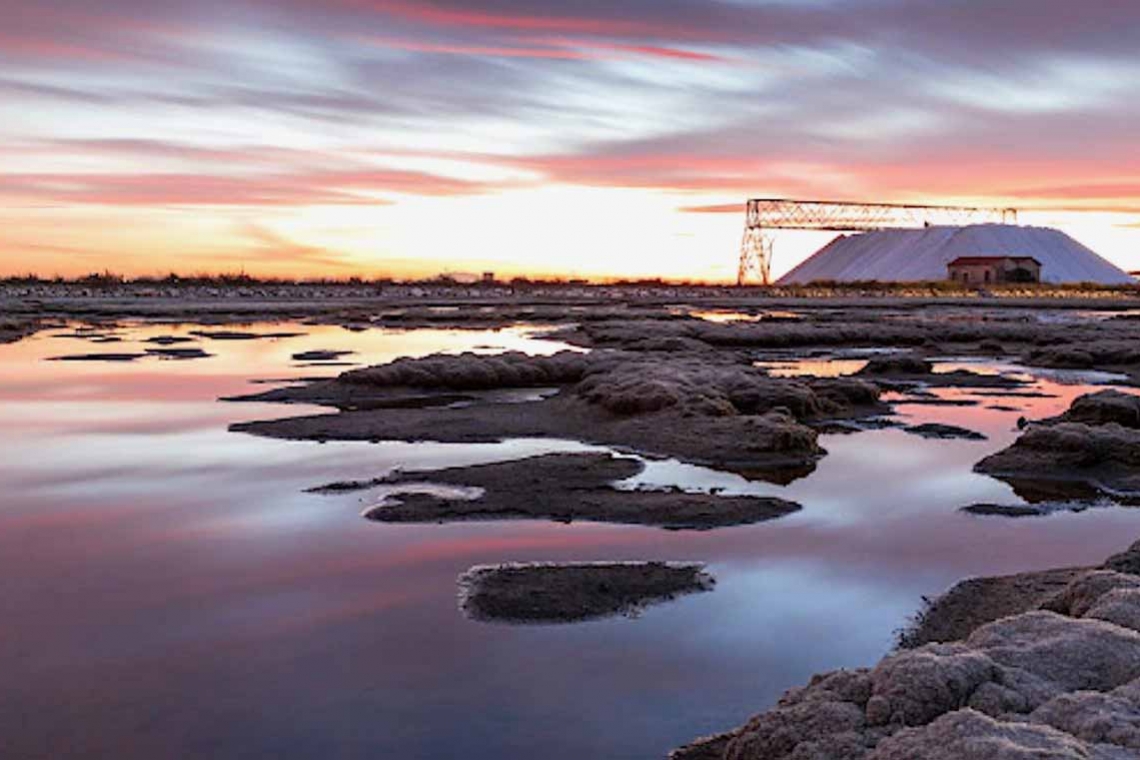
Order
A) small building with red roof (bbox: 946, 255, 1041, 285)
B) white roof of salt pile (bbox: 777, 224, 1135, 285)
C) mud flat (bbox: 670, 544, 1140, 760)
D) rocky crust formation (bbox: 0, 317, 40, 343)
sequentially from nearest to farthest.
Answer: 1. mud flat (bbox: 670, 544, 1140, 760)
2. rocky crust formation (bbox: 0, 317, 40, 343)
3. small building with red roof (bbox: 946, 255, 1041, 285)
4. white roof of salt pile (bbox: 777, 224, 1135, 285)

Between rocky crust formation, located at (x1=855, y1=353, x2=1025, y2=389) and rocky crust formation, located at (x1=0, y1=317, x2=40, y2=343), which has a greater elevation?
rocky crust formation, located at (x1=0, y1=317, x2=40, y2=343)

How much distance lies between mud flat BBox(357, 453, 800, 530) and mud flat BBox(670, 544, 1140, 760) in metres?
5.12

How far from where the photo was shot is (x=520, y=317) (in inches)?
2370

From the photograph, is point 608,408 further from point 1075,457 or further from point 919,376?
point 919,376

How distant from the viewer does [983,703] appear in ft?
17.0

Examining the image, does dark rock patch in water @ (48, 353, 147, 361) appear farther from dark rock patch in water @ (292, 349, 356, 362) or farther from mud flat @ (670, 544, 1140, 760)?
mud flat @ (670, 544, 1140, 760)

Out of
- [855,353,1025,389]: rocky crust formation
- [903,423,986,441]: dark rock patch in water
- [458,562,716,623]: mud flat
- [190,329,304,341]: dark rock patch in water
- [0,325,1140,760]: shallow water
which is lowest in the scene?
[0,325,1140,760]: shallow water

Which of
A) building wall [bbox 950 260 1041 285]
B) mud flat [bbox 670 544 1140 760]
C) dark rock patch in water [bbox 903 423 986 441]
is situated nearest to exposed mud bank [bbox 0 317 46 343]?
dark rock patch in water [bbox 903 423 986 441]

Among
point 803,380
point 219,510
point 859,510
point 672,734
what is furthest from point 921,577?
point 803,380

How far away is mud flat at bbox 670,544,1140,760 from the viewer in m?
A: 4.59

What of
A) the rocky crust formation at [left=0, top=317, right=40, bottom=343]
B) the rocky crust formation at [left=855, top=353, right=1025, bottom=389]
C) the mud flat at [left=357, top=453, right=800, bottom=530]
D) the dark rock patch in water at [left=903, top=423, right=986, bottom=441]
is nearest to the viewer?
the mud flat at [left=357, top=453, right=800, bottom=530]

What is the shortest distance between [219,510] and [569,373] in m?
13.9

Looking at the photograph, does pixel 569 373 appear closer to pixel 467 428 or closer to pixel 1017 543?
pixel 467 428

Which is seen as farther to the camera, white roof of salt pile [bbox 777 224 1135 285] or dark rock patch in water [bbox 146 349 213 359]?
white roof of salt pile [bbox 777 224 1135 285]
